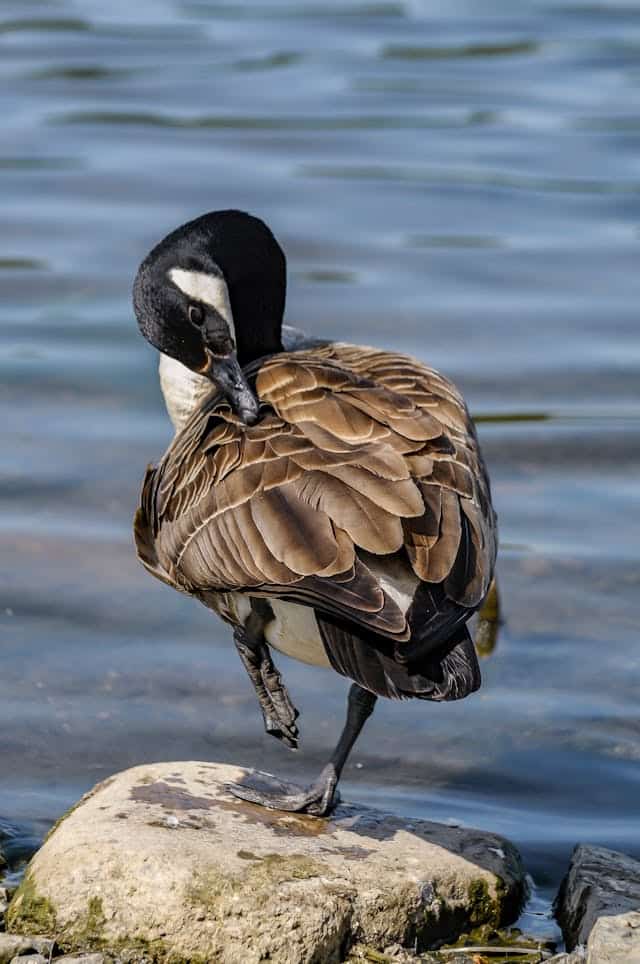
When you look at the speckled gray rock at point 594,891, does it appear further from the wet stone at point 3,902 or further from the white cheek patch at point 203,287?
the white cheek patch at point 203,287

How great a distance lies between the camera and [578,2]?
72.2ft

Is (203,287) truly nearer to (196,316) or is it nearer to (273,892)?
(196,316)

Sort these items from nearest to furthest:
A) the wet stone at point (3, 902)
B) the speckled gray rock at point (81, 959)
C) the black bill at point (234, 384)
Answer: the speckled gray rock at point (81, 959) < the wet stone at point (3, 902) < the black bill at point (234, 384)

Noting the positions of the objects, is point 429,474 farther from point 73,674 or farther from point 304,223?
point 304,223

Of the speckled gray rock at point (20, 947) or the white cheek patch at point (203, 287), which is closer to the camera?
the speckled gray rock at point (20, 947)

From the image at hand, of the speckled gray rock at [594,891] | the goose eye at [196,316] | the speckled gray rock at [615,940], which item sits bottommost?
the speckled gray rock at [594,891]

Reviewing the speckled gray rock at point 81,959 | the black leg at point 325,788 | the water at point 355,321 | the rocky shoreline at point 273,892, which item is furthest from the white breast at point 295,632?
the water at point 355,321

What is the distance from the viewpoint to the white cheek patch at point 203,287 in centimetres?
720

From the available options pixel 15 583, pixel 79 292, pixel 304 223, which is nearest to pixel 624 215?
pixel 304 223

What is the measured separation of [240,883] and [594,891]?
130 centimetres

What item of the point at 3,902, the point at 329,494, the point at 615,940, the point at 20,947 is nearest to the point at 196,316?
the point at 329,494

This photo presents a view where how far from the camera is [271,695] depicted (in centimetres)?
666

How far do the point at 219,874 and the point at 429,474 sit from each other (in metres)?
1.45

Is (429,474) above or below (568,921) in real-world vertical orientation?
above
